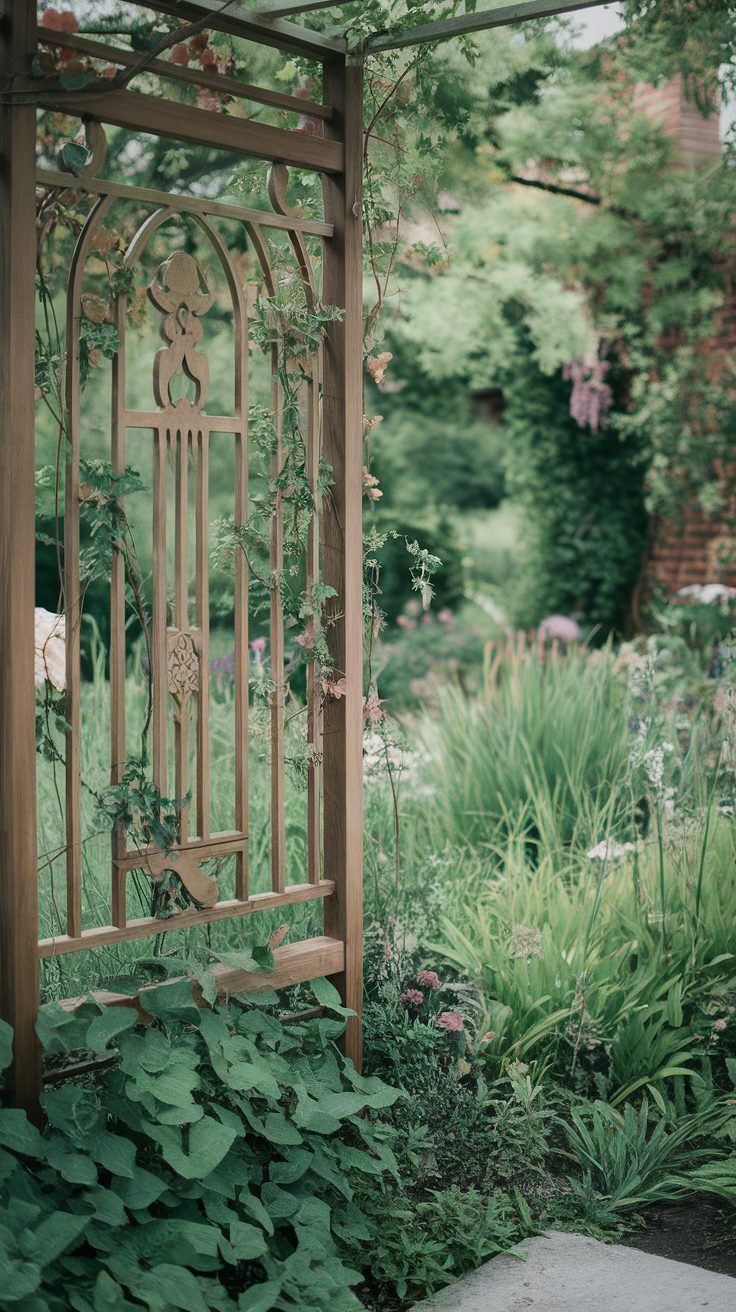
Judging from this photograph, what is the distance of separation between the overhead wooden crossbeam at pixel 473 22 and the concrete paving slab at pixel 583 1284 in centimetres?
272

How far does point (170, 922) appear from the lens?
272 centimetres

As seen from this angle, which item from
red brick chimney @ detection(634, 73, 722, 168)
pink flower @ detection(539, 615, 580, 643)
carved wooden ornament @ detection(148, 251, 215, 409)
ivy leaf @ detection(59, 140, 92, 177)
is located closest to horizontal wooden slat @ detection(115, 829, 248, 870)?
carved wooden ornament @ detection(148, 251, 215, 409)

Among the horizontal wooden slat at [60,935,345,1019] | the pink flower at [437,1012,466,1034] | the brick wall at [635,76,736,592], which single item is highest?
the brick wall at [635,76,736,592]

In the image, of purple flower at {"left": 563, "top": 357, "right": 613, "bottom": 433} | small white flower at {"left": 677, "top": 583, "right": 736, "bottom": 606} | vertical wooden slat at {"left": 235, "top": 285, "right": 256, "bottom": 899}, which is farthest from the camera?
purple flower at {"left": 563, "top": 357, "right": 613, "bottom": 433}

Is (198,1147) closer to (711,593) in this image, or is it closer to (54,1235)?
(54,1235)

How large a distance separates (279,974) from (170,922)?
336 millimetres

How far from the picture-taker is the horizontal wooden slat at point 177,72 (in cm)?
241

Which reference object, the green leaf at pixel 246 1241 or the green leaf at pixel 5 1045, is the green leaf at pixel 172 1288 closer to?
the green leaf at pixel 246 1241

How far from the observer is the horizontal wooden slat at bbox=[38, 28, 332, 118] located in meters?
2.41

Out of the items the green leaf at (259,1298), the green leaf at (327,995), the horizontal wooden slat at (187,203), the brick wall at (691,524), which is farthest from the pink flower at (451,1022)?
the brick wall at (691,524)

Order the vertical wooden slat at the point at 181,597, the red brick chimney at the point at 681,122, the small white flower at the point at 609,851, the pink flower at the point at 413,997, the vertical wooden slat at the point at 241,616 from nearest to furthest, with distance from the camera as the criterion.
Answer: the vertical wooden slat at the point at 181,597 → the vertical wooden slat at the point at 241,616 → the pink flower at the point at 413,997 → the small white flower at the point at 609,851 → the red brick chimney at the point at 681,122

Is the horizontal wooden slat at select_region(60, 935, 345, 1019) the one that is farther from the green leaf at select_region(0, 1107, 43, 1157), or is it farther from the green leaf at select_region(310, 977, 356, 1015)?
the green leaf at select_region(0, 1107, 43, 1157)

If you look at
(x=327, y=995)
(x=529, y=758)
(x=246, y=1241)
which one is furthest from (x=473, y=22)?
(x=246, y=1241)

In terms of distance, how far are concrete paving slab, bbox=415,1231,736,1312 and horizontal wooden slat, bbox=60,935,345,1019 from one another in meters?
0.73
